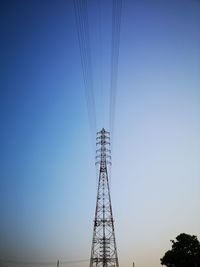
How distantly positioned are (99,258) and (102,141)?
17711 mm

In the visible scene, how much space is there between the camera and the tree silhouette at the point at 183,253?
136 ft

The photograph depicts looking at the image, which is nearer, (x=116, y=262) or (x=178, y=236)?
(x=116, y=262)

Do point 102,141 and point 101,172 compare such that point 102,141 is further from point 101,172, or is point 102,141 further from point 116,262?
point 116,262

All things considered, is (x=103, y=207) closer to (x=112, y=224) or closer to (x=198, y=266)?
(x=112, y=224)

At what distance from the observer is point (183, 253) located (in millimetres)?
42844

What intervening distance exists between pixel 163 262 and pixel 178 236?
4850 millimetres

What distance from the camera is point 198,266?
1603 inches

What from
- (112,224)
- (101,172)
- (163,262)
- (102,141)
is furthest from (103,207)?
(163,262)

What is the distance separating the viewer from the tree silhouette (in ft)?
136

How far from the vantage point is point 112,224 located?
134 ft

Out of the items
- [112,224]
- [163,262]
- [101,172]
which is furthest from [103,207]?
[163,262]

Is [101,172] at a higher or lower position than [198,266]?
higher

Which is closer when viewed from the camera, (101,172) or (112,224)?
(112,224)

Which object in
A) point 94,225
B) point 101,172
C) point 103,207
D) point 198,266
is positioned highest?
point 101,172
